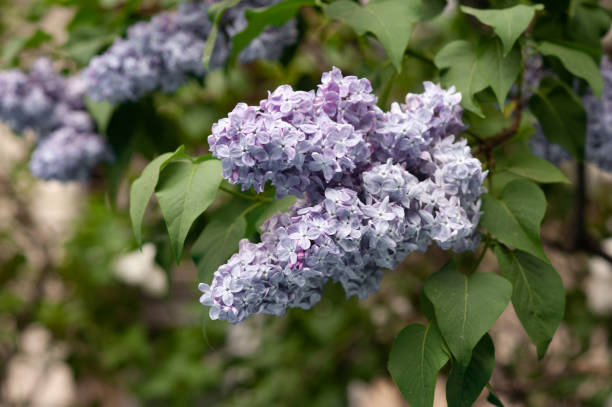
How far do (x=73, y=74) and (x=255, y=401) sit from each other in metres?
0.95

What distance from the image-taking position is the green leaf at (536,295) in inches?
22.6

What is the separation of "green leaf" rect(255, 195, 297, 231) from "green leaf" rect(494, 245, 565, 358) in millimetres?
233

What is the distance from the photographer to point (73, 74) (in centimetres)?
119

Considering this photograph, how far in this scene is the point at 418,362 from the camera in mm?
542

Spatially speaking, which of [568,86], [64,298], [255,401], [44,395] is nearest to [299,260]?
[568,86]

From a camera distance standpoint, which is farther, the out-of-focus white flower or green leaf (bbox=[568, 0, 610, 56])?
the out-of-focus white flower

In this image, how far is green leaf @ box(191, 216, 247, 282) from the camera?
605 mm

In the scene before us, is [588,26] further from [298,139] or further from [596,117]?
[298,139]

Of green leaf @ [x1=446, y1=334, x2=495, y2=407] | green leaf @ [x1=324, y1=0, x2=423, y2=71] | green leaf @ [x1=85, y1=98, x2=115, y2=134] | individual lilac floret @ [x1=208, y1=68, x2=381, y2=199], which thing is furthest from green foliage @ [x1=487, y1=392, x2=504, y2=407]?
green leaf @ [x1=85, y1=98, x2=115, y2=134]

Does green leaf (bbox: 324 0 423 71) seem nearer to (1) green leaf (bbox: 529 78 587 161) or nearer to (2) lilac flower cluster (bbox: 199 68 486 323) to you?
(2) lilac flower cluster (bbox: 199 68 486 323)

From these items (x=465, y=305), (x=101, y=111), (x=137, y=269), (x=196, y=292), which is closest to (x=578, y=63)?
(x=465, y=305)

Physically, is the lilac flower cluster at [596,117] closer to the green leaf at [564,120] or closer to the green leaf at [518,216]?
the green leaf at [564,120]

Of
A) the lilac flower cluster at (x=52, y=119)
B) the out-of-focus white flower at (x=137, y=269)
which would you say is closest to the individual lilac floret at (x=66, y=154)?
the lilac flower cluster at (x=52, y=119)

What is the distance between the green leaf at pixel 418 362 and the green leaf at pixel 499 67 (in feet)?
0.87
